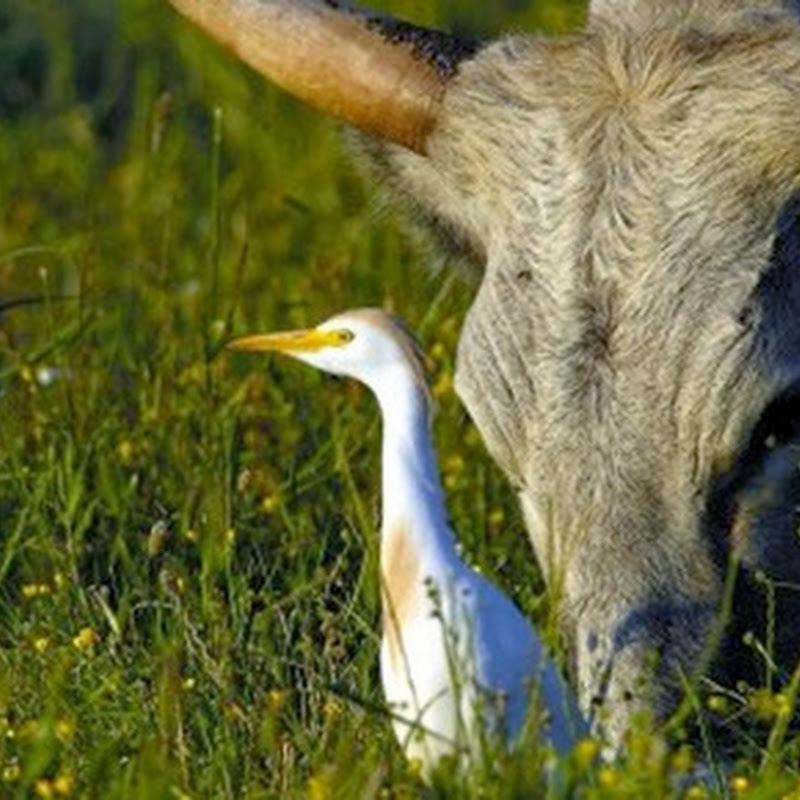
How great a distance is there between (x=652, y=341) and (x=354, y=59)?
3.01 ft

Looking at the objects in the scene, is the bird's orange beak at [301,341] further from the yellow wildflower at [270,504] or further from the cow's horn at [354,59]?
the yellow wildflower at [270,504]

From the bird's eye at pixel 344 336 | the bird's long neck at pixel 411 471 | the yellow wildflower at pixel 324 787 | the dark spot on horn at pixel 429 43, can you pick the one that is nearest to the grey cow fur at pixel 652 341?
the dark spot on horn at pixel 429 43

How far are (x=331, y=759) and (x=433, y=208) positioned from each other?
1638 mm

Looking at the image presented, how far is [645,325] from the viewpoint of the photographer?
616 cm

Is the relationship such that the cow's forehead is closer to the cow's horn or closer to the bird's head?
the cow's horn

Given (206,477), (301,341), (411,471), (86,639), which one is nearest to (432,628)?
(411,471)

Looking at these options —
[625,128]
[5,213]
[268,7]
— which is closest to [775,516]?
[625,128]

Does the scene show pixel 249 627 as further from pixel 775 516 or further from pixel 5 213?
pixel 5 213

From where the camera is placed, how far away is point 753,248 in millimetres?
6207

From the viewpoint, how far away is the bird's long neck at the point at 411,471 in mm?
5531

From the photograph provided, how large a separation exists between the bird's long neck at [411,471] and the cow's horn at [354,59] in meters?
1.11

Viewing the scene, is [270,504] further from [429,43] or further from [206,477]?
[429,43]

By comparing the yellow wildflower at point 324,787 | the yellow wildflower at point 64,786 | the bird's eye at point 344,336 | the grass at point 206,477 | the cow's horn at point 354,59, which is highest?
the cow's horn at point 354,59

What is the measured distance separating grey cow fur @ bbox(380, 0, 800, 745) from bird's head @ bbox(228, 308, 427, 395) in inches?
14.8
